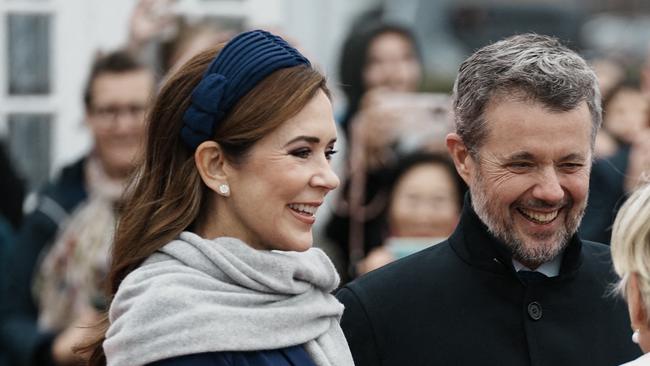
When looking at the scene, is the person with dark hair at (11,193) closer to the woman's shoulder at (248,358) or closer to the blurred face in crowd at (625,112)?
the blurred face in crowd at (625,112)

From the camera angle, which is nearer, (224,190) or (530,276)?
(224,190)

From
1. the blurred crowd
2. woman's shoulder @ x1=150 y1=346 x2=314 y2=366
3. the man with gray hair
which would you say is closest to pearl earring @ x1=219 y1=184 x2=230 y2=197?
woman's shoulder @ x1=150 y1=346 x2=314 y2=366

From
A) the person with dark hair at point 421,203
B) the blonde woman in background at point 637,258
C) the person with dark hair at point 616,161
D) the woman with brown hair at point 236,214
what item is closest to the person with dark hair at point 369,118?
the person with dark hair at point 421,203

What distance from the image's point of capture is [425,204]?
19.2 feet

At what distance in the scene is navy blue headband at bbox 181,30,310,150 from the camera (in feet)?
10.7

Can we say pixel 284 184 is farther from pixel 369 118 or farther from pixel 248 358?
pixel 369 118

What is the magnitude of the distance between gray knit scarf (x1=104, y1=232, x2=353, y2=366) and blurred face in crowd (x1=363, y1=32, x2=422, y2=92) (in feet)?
11.5

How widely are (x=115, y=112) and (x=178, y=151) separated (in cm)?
264

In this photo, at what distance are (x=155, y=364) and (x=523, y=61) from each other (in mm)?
1140

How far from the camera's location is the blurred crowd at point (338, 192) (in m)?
5.62

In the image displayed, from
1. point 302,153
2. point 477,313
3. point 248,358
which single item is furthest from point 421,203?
point 248,358

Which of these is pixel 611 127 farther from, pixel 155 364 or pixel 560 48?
pixel 155 364

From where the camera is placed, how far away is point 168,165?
3.38 meters

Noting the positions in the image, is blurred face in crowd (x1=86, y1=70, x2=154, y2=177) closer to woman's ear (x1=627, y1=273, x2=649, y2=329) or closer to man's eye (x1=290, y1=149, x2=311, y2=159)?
man's eye (x1=290, y1=149, x2=311, y2=159)
